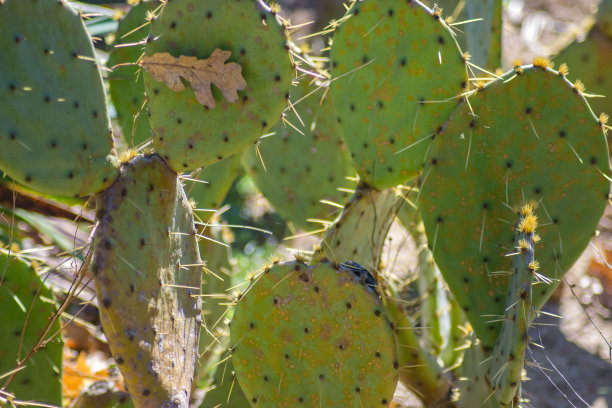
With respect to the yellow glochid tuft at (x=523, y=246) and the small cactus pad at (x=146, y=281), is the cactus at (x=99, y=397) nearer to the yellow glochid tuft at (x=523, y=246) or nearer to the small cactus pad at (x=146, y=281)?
the small cactus pad at (x=146, y=281)

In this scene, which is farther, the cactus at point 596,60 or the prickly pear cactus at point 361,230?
the cactus at point 596,60

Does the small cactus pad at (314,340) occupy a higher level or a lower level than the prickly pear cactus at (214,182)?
higher

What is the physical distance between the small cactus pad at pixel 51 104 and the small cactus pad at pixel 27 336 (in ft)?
1.77

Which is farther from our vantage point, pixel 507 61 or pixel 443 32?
pixel 507 61

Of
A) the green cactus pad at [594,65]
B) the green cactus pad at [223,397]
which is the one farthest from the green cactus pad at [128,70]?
the green cactus pad at [594,65]

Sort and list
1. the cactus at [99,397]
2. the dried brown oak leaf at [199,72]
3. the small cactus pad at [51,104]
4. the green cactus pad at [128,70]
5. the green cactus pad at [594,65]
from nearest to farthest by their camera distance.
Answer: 1. the small cactus pad at [51,104]
2. the dried brown oak leaf at [199,72]
3. the green cactus pad at [128,70]
4. the cactus at [99,397]
5. the green cactus pad at [594,65]

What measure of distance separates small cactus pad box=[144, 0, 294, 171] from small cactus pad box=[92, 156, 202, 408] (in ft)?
0.22

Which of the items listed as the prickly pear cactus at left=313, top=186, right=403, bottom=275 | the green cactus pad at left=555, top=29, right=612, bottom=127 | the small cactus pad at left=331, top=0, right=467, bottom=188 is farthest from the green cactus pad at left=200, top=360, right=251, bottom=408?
the green cactus pad at left=555, top=29, right=612, bottom=127

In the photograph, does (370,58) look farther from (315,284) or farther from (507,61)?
(507,61)

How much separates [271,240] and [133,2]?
7.70ft

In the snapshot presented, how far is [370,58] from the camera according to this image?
1.59 m

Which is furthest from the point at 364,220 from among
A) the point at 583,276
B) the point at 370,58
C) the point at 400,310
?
the point at 583,276

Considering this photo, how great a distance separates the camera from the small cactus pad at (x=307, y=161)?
83.9 inches

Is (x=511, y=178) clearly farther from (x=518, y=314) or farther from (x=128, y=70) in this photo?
(x=128, y=70)
